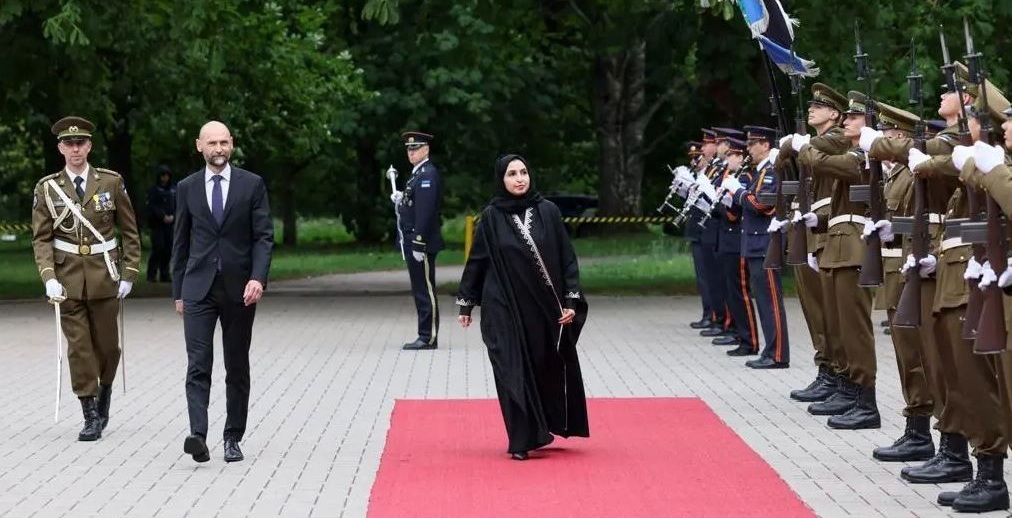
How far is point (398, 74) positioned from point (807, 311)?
99.7 feet

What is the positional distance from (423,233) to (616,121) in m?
28.5

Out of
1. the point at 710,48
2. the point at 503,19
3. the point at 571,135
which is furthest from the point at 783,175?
the point at 571,135

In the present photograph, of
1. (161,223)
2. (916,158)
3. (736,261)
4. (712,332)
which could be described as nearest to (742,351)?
(736,261)

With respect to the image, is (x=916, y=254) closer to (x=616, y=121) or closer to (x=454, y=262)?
(x=454, y=262)

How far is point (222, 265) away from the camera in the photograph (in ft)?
35.9

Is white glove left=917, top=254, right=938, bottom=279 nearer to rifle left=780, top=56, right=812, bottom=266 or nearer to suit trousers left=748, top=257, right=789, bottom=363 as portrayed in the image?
rifle left=780, top=56, right=812, bottom=266

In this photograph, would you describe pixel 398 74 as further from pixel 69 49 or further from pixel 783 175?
pixel 783 175

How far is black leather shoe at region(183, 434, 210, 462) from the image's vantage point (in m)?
10.6

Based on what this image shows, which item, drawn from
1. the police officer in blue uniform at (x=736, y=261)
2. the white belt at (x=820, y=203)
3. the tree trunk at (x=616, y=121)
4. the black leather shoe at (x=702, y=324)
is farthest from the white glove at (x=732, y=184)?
the tree trunk at (x=616, y=121)

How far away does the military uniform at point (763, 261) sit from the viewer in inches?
634

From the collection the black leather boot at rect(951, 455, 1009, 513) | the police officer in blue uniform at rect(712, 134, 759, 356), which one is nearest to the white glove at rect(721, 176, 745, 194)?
the police officer in blue uniform at rect(712, 134, 759, 356)

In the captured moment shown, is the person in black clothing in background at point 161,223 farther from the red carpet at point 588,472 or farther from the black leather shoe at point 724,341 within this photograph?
the red carpet at point 588,472

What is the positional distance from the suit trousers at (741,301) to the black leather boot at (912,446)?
6365mm

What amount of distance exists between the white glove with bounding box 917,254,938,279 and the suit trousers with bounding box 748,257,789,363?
6298 mm
